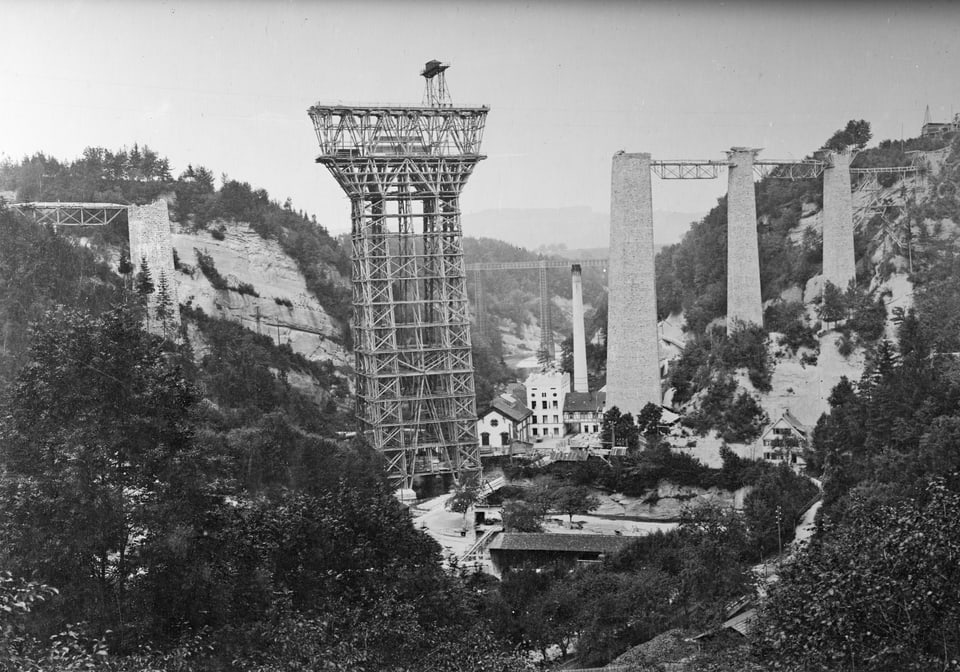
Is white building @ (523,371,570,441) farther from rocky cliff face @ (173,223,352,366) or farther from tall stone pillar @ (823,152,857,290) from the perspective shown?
tall stone pillar @ (823,152,857,290)

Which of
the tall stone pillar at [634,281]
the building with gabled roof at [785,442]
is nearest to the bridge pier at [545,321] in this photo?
the tall stone pillar at [634,281]

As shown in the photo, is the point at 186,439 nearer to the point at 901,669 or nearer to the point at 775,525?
the point at 901,669

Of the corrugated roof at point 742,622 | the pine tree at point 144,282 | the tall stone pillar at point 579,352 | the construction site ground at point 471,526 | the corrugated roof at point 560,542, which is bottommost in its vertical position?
the construction site ground at point 471,526

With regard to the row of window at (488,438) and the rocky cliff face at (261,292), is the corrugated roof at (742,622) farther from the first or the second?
the rocky cliff face at (261,292)

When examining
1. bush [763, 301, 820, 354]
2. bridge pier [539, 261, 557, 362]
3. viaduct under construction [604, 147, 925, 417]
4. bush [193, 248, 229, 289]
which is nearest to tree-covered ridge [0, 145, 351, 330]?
bush [193, 248, 229, 289]

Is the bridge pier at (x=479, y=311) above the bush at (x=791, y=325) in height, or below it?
above

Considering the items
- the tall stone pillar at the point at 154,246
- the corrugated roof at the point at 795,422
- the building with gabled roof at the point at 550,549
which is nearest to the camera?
the building with gabled roof at the point at 550,549

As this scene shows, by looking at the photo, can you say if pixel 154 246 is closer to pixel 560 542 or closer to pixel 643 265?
pixel 643 265
